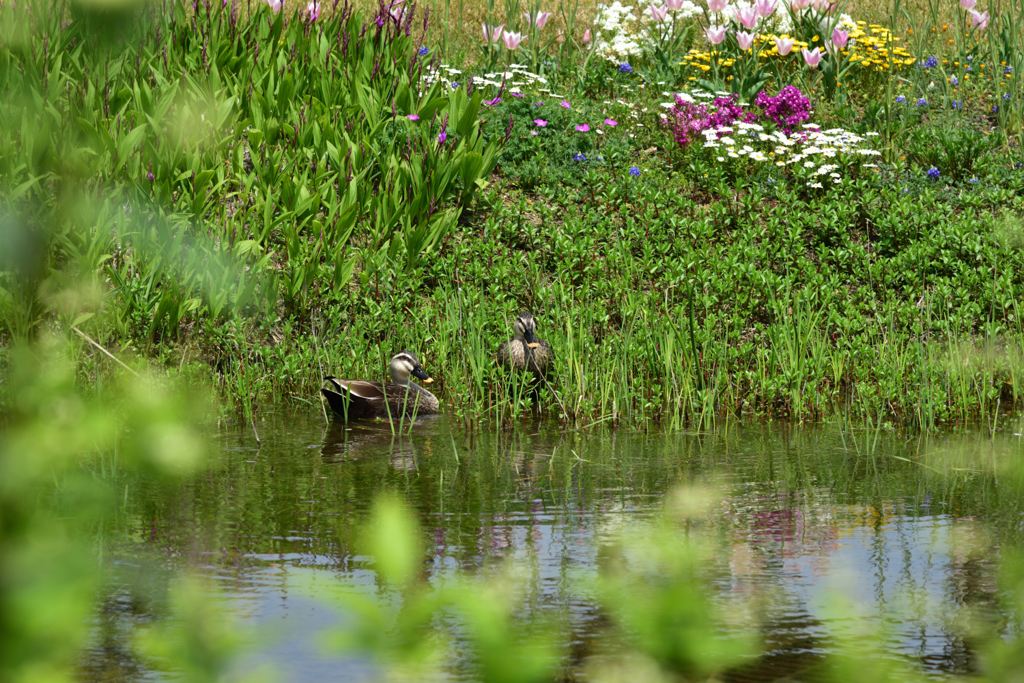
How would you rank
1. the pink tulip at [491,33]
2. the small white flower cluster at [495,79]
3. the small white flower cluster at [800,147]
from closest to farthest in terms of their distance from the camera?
the small white flower cluster at [800,147] → the small white flower cluster at [495,79] → the pink tulip at [491,33]

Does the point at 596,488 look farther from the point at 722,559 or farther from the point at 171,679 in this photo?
the point at 171,679

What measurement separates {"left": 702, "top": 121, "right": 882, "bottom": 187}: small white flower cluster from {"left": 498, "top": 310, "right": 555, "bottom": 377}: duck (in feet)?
11.3

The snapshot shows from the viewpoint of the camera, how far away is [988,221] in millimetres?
8094

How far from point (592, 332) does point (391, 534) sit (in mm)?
6186

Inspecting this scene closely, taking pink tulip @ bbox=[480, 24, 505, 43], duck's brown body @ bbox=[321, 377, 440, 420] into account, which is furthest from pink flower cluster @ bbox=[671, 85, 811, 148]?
duck's brown body @ bbox=[321, 377, 440, 420]

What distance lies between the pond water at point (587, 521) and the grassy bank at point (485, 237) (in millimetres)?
523

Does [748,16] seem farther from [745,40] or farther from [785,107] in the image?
[785,107]

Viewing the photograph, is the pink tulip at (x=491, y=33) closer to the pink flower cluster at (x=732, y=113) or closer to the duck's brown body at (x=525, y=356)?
the pink flower cluster at (x=732, y=113)

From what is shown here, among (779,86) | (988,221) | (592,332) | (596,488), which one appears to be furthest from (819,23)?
(596,488)

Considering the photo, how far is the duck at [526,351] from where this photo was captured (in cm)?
627

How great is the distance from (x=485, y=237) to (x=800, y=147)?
3.26m

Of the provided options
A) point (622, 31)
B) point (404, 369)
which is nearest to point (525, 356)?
point (404, 369)

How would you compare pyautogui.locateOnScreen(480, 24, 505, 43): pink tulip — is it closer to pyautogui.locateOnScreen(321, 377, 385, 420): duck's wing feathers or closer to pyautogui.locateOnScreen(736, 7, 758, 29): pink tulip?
pyautogui.locateOnScreen(736, 7, 758, 29): pink tulip

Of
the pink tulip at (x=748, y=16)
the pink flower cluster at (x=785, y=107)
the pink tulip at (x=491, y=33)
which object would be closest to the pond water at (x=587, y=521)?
the pink flower cluster at (x=785, y=107)
